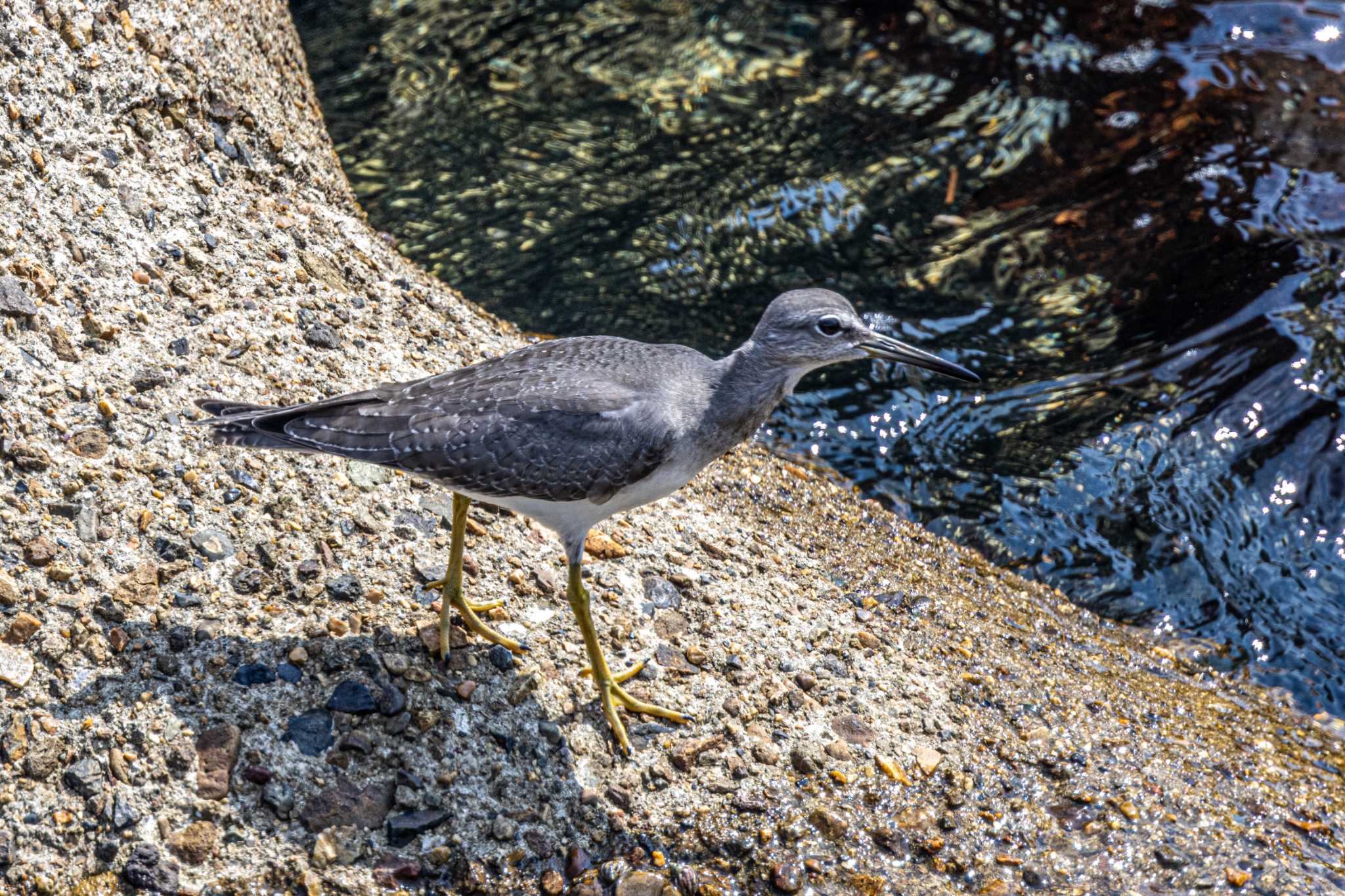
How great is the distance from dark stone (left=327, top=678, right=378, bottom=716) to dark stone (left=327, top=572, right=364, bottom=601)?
39cm

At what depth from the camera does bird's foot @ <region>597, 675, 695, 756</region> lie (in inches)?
177

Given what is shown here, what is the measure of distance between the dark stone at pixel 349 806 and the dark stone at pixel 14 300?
2.29m

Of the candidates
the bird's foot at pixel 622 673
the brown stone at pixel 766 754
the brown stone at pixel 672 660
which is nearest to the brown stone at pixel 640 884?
the brown stone at pixel 766 754

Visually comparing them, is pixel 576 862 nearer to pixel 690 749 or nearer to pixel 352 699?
pixel 690 749

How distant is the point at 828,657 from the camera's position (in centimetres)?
502

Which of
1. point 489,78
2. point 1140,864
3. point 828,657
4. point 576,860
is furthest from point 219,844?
point 489,78

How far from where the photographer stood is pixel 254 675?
4211 millimetres

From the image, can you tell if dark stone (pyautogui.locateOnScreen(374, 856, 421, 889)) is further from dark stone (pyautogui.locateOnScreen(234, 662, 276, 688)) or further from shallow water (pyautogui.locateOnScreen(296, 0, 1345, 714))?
shallow water (pyautogui.locateOnScreen(296, 0, 1345, 714))

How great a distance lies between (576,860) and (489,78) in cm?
717

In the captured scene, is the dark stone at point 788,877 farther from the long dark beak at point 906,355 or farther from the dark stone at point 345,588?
the long dark beak at point 906,355

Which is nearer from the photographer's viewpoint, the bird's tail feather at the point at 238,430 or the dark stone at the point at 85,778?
the dark stone at the point at 85,778

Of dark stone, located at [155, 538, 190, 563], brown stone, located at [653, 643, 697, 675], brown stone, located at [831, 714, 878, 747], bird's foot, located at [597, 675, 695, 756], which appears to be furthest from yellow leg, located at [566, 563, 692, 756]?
dark stone, located at [155, 538, 190, 563]

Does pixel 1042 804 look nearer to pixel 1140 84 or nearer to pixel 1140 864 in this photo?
pixel 1140 864

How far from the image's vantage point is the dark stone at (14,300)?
4.55 meters
